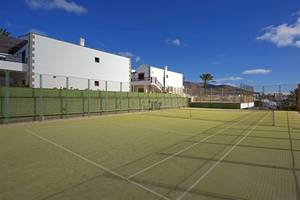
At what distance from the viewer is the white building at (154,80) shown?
42.6 m

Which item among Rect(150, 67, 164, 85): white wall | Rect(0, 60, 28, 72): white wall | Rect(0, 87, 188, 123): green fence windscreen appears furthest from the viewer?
Rect(150, 67, 164, 85): white wall

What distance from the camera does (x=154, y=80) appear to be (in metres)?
43.1

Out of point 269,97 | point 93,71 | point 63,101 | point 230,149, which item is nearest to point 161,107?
point 93,71

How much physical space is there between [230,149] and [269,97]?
25686 millimetres

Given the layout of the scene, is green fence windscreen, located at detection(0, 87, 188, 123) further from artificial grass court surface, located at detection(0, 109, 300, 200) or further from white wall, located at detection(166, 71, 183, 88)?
white wall, located at detection(166, 71, 183, 88)

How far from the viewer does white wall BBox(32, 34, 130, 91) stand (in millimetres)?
22578

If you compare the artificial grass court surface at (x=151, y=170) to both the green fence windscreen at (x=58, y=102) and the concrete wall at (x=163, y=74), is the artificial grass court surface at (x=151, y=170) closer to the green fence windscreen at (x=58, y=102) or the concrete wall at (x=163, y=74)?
the green fence windscreen at (x=58, y=102)

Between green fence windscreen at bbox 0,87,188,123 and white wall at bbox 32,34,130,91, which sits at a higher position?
white wall at bbox 32,34,130,91

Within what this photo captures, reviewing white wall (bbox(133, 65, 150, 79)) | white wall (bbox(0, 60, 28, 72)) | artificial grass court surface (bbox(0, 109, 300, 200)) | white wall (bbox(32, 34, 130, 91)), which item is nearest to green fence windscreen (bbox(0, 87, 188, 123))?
white wall (bbox(32, 34, 130, 91))

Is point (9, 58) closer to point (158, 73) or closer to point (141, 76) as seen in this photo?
point (141, 76)

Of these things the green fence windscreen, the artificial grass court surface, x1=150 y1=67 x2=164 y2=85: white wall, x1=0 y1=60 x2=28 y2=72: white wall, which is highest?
x1=150 y1=67 x2=164 y2=85: white wall

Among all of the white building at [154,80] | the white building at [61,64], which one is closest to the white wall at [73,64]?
the white building at [61,64]

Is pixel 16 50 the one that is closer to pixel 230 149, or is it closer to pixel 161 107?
pixel 161 107

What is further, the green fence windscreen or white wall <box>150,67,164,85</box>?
white wall <box>150,67,164,85</box>
